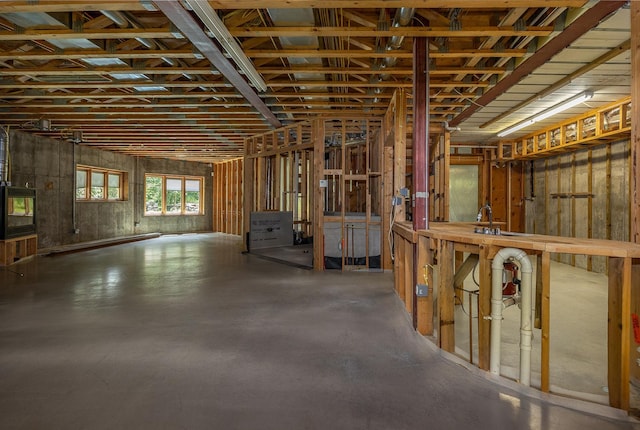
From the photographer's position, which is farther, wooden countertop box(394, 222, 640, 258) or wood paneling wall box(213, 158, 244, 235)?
wood paneling wall box(213, 158, 244, 235)

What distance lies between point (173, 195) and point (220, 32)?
11.5m

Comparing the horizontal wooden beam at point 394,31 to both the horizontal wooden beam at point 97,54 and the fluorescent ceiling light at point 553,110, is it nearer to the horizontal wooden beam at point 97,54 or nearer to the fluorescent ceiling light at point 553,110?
the horizontal wooden beam at point 97,54

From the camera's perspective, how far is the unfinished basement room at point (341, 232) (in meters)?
2.22

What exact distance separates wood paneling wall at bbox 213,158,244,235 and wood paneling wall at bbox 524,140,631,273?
362 inches

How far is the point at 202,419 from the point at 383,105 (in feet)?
17.9

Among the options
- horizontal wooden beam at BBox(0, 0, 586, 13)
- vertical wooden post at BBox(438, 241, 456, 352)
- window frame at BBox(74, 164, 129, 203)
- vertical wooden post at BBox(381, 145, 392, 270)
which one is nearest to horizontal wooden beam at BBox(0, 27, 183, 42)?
horizontal wooden beam at BBox(0, 0, 586, 13)

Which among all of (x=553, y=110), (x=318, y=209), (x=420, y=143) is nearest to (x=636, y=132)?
(x=420, y=143)

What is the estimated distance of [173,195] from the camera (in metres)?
13.8

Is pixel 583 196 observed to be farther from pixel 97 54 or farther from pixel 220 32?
pixel 97 54

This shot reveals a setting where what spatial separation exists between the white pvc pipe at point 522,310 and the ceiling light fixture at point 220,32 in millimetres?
2953

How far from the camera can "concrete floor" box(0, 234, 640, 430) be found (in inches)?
79.7

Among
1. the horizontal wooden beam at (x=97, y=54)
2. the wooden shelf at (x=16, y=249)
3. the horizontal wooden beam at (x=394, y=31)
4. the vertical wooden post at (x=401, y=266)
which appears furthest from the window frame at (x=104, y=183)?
the vertical wooden post at (x=401, y=266)

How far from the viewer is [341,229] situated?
21.1 ft

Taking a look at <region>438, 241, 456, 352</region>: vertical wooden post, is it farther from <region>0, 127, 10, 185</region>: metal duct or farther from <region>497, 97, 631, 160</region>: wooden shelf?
<region>0, 127, 10, 185</region>: metal duct
